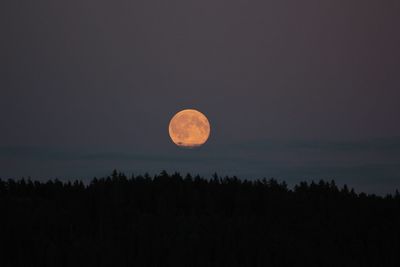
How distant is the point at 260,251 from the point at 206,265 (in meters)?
18.5

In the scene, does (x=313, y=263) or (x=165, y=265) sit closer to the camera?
(x=165, y=265)

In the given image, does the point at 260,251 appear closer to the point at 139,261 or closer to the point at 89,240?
the point at 139,261

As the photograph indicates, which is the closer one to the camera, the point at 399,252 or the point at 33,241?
the point at 33,241

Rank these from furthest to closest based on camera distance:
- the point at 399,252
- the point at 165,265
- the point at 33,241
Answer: the point at 399,252 < the point at 33,241 < the point at 165,265

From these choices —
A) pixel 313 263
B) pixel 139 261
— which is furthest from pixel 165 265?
pixel 313 263

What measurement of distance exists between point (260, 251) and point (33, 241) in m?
57.3

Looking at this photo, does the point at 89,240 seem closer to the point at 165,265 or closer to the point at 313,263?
the point at 165,265

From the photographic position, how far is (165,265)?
169625 millimetres

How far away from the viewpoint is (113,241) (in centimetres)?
19338

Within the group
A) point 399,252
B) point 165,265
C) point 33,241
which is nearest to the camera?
point 165,265

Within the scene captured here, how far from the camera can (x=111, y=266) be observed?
569 feet

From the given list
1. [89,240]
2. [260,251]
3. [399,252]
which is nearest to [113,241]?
[89,240]

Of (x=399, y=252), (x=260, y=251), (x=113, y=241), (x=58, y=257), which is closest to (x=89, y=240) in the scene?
(x=113, y=241)

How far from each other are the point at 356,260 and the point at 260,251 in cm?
3007
